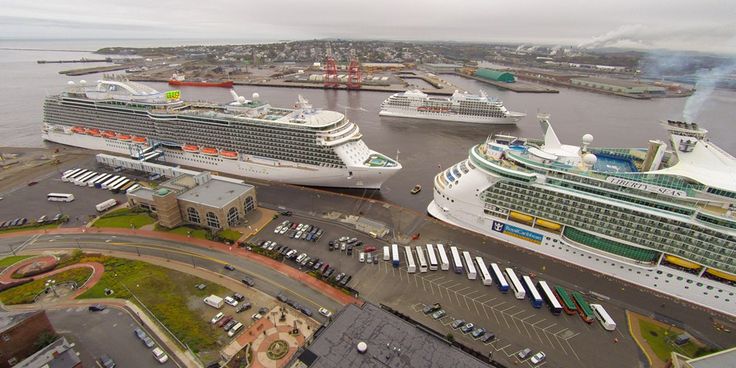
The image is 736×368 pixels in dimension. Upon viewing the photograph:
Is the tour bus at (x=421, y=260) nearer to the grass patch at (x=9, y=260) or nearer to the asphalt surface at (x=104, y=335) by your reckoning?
the asphalt surface at (x=104, y=335)

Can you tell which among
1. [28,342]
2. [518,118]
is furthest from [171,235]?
[518,118]

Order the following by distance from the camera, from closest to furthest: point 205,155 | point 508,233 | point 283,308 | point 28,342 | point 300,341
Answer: point 28,342, point 300,341, point 283,308, point 508,233, point 205,155

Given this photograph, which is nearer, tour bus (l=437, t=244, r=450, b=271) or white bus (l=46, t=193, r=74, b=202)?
tour bus (l=437, t=244, r=450, b=271)

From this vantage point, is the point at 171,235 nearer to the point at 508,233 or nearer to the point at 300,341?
the point at 300,341

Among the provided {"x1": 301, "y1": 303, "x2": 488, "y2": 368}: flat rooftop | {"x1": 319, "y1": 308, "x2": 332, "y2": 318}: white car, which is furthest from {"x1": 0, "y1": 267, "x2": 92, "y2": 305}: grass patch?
{"x1": 301, "y1": 303, "x2": 488, "y2": 368}: flat rooftop

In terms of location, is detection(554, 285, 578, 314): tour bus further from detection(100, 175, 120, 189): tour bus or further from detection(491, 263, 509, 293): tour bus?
detection(100, 175, 120, 189): tour bus

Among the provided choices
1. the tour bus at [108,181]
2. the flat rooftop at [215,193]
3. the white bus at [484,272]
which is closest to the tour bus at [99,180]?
the tour bus at [108,181]
